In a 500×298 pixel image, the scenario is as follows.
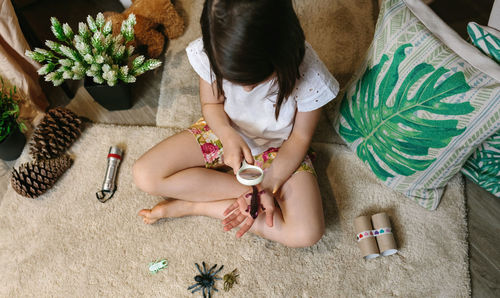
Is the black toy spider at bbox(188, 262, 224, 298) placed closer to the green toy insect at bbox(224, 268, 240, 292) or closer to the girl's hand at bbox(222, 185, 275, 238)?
the green toy insect at bbox(224, 268, 240, 292)

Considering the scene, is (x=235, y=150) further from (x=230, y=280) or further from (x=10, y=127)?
(x=10, y=127)

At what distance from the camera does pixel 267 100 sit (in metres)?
0.78

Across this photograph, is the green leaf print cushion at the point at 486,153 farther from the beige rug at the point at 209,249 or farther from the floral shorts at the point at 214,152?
the floral shorts at the point at 214,152

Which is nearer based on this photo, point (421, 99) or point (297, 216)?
point (421, 99)

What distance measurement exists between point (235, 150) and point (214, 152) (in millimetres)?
117

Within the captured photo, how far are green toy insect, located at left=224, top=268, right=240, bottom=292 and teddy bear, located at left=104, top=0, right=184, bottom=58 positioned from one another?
2.59 ft

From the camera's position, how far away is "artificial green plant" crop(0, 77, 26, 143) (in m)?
0.94

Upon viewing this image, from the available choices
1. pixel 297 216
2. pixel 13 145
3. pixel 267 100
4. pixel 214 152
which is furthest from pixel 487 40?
pixel 13 145

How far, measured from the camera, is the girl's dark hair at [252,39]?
522 mm

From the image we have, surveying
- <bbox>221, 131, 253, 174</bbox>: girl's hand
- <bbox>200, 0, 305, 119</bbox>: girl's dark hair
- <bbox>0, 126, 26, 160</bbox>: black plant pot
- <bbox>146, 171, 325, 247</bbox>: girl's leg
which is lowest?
<bbox>146, 171, 325, 247</bbox>: girl's leg

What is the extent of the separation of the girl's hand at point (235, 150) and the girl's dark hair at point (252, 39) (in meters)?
0.23

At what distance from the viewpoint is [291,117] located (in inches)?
32.3

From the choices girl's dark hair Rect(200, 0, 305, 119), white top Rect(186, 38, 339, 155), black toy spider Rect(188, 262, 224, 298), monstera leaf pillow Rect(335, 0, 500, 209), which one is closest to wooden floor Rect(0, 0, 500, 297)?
monstera leaf pillow Rect(335, 0, 500, 209)

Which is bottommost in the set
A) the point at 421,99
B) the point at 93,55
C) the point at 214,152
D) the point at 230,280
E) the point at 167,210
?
the point at 230,280
